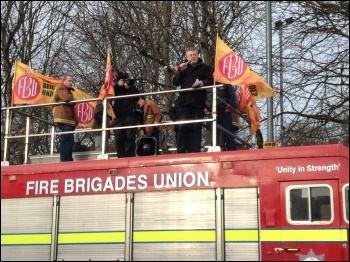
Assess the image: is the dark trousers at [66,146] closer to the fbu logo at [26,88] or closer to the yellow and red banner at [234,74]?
the fbu logo at [26,88]

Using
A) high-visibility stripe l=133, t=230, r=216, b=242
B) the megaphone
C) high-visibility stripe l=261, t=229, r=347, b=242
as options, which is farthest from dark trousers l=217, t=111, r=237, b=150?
high-visibility stripe l=261, t=229, r=347, b=242

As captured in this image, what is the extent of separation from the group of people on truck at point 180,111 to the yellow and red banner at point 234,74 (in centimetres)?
23

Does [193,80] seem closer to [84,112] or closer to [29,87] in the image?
[29,87]

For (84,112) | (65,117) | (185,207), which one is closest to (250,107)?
(185,207)

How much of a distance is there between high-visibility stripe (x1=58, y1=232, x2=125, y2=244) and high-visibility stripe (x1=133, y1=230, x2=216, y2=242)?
12.1 inches

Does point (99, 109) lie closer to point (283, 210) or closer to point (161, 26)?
point (283, 210)

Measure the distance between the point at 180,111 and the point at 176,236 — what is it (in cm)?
250

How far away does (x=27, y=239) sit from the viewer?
973 centimetres

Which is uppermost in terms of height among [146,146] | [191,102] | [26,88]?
[26,88]

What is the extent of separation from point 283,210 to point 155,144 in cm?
304

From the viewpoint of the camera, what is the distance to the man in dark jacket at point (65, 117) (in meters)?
10.8

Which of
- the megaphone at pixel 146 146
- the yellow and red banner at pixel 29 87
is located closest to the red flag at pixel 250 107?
the megaphone at pixel 146 146

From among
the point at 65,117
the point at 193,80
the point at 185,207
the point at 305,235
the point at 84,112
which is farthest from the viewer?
the point at 84,112

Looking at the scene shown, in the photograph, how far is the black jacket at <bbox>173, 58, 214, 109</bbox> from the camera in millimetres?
10086
